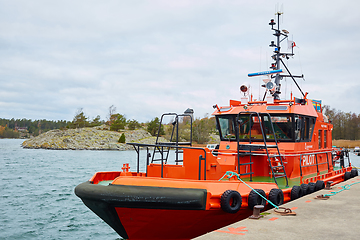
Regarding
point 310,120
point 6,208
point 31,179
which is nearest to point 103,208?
point 310,120

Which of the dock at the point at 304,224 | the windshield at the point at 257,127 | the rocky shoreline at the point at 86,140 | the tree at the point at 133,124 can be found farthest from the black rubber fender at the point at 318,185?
the tree at the point at 133,124

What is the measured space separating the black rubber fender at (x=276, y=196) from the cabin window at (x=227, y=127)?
260cm

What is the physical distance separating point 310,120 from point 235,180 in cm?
409

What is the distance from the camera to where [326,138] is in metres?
10.8

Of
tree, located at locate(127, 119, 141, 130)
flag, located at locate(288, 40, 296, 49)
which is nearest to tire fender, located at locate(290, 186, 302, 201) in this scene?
flag, located at locate(288, 40, 296, 49)

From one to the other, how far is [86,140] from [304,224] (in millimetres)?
64139

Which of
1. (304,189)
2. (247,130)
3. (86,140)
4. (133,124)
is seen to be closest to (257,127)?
(247,130)

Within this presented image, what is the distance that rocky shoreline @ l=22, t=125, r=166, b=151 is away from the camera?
6300 centimetres

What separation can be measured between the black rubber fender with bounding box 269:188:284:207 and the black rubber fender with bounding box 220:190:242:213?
2.74ft

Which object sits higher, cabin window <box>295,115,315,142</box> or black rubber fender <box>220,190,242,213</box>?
cabin window <box>295,115,315,142</box>

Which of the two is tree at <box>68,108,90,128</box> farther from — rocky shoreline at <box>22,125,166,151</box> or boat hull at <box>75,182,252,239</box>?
boat hull at <box>75,182,252,239</box>

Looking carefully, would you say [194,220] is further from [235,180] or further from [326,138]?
[326,138]

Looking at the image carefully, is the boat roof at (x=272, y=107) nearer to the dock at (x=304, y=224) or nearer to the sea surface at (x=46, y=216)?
the dock at (x=304, y=224)

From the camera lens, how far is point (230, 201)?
5.56m
